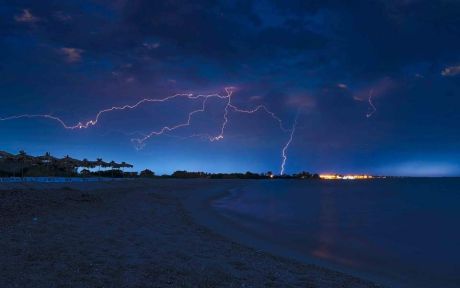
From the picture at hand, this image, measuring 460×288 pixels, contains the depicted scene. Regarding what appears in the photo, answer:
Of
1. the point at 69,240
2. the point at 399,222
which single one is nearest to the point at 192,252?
the point at 69,240

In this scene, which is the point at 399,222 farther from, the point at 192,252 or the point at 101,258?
the point at 101,258

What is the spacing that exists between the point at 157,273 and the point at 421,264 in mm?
8660

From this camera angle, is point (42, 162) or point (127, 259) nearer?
point (127, 259)

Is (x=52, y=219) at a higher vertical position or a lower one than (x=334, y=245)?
higher

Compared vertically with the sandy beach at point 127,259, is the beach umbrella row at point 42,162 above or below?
above

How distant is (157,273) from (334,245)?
9.40 meters

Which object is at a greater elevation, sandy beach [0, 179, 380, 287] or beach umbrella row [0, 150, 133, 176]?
beach umbrella row [0, 150, 133, 176]

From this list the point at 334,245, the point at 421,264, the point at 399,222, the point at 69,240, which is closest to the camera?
the point at 69,240

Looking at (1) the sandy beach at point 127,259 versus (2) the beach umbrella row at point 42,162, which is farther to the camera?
(2) the beach umbrella row at point 42,162

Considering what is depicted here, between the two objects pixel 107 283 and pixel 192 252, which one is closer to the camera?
pixel 107 283

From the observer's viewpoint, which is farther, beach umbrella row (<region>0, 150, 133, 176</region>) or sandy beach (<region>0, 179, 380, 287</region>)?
beach umbrella row (<region>0, 150, 133, 176</region>)

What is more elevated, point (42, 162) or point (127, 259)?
point (42, 162)

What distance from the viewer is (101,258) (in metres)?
7.55

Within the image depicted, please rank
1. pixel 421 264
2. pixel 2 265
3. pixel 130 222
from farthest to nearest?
pixel 130 222 < pixel 421 264 < pixel 2 265
